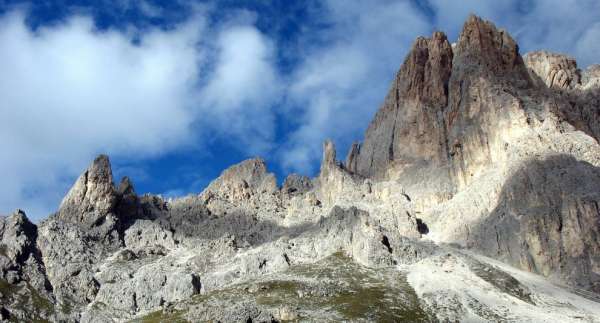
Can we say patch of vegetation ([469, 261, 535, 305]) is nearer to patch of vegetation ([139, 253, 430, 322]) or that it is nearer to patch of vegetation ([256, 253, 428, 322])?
patch of vegetation ([139, 253, 430, 322])

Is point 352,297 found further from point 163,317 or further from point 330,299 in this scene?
point 163,317

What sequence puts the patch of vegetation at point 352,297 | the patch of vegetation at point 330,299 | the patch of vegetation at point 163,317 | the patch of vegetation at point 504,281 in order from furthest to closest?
the patch of vegetation at point 163,317, the patch of vegetation at point 504,281, the patch of vegetation at point 352,297, the patch of vegetation at point 330,299

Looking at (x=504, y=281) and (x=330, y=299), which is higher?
(x=504, y=281)

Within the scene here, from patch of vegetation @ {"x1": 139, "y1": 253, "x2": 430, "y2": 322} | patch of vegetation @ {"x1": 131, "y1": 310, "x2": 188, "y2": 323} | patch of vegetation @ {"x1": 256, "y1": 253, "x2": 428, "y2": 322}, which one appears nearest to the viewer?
patch of vegetation @ {"x1": 139, "y1": 253, "x2": 430, "y2": 322}

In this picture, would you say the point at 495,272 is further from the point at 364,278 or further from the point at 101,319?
the point at 101,319

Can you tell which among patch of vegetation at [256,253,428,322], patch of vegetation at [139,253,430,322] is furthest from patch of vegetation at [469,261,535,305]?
patch of vegetation at [256,253,428,322]

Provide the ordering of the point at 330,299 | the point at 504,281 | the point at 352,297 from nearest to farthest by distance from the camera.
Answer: the point at 330,299, the point at 352,297, the point at 504,281

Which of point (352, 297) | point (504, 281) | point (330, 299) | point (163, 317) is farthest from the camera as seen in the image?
point (163, 317)

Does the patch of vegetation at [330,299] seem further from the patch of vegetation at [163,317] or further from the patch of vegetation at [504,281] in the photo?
the patch of vegetation at [504,281]

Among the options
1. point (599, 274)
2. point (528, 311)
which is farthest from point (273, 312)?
point (599, 274)

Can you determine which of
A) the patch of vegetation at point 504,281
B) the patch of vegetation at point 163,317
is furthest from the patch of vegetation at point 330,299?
the patch of vegetation at point 504,281

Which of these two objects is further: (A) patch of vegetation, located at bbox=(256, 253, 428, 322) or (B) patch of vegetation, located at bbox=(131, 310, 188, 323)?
(B) patch of vegetation, located at bbox=(131, 310, 188, 323)

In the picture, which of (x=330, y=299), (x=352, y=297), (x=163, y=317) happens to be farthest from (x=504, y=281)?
(x=163, y=317)

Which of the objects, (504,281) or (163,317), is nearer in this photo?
(504,281)
